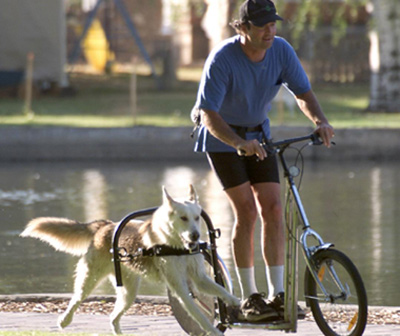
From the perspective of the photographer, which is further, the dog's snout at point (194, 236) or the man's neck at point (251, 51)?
the man's neck at point (251, 51)

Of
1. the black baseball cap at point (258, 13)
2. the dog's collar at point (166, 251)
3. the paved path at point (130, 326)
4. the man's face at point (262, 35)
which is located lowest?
the paved path at point (130, 326)

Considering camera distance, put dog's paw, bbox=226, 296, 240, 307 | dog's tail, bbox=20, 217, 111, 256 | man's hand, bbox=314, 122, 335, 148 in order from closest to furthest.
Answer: dog's paw, bbox=226, 296, 240, 307 < man's hand, bbox=314, 122, 335, 148 < dog's tail, bbox=20, 217, 111, 256

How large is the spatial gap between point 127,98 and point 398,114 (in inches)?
263

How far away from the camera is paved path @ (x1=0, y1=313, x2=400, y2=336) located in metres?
6.26

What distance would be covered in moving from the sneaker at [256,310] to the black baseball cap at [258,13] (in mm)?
1426

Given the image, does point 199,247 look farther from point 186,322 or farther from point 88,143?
point 88,143

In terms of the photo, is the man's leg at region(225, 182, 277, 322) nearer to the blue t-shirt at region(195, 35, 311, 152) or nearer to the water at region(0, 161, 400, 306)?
the blue t-shirt at region(195, 35, 311, 152)

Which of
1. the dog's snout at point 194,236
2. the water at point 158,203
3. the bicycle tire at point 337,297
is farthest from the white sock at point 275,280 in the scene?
the water at point 158,203

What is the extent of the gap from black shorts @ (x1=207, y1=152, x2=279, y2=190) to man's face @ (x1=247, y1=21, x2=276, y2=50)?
615mm

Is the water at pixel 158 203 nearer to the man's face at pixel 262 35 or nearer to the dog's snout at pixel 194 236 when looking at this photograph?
the man's face at pixel 262 35

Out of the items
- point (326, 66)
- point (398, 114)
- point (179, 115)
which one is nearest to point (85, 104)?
point (179, 115)

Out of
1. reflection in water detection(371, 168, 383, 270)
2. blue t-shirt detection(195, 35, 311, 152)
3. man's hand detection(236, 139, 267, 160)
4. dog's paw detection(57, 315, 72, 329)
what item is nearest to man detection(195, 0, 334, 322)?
blue t-shirt detection(195, 35, 311, 152)

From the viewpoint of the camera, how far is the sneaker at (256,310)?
5938 mm

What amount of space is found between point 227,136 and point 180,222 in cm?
56
